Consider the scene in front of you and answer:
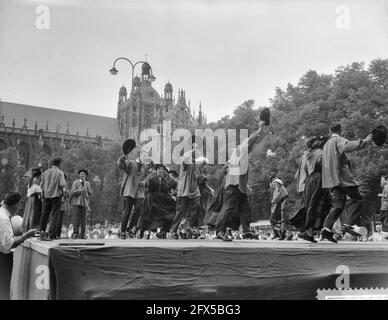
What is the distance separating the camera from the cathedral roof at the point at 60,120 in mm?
74062

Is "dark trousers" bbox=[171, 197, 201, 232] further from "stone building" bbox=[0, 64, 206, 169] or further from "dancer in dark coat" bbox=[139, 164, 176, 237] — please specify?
"stone building" bbox=[0, 64, 206, 169]

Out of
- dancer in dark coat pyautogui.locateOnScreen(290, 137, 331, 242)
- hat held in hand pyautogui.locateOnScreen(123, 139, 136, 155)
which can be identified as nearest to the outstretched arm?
dancer in dark coat pyautogui.locateOnScreen(290, 137, 331, 242)

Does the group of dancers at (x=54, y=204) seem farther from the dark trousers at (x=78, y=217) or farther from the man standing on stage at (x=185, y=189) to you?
the man standing on stage at (x=185, y=189)

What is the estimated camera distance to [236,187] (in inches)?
336

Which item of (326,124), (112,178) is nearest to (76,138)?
(112,178)

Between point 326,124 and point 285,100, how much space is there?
7.26m

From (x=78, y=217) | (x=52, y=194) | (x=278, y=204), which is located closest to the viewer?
(x=52, y=194)

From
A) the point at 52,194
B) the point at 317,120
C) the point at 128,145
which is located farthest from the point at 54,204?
the point at 317,120

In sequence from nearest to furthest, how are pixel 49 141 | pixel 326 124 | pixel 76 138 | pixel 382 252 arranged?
pixel 382 252, pixel 326 124, pixel 49 141, pixel 76 138

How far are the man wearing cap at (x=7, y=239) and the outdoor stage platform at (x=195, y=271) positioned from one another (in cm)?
34

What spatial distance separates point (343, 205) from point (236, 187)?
201 cm

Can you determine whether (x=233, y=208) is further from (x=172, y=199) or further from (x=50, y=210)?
(x=50, y=210)
